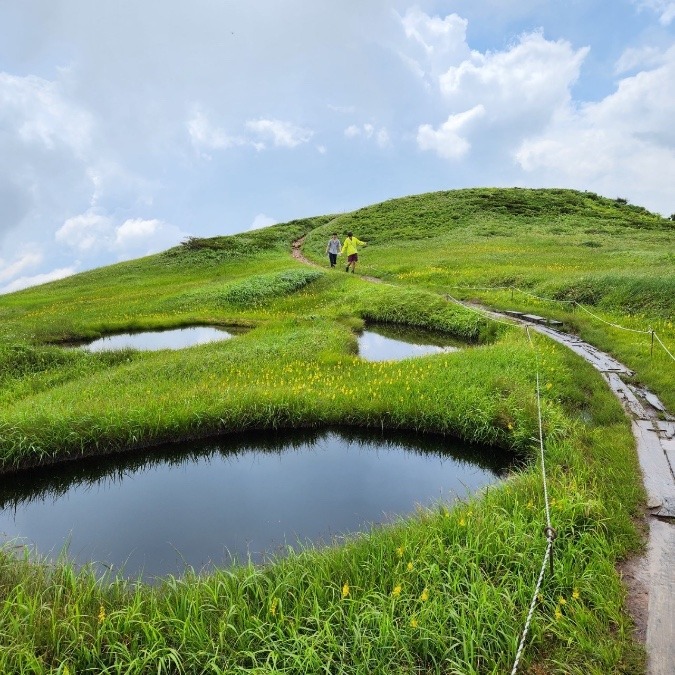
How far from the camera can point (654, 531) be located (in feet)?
20.5

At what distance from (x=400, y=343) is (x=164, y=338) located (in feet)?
35.7

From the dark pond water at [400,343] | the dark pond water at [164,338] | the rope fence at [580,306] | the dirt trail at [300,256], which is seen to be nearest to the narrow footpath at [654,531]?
the rope fence at [580,306]

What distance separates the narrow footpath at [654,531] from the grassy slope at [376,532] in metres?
0.23

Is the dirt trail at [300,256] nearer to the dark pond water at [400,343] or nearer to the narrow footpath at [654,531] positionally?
the dark pond water at [400,343]

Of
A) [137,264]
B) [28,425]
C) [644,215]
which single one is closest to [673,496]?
[28,425]

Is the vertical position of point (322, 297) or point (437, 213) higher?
point (437, 213)

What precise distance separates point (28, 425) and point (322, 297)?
19.6m

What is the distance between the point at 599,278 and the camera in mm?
21734

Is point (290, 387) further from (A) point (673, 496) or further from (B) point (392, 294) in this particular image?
(B) point (392, 294)

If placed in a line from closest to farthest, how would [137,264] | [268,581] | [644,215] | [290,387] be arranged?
[268,581] < [290,387] < [137,264] < [644,215]

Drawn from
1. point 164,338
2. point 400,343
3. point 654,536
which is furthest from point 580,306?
point 164,338

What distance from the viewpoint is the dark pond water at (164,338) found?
21422 millimetres

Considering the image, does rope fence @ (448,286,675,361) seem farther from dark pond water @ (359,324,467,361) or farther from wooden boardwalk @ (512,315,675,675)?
dark pond water @ (359,324,467,361)

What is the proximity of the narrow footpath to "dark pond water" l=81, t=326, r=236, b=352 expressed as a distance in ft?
50.6
